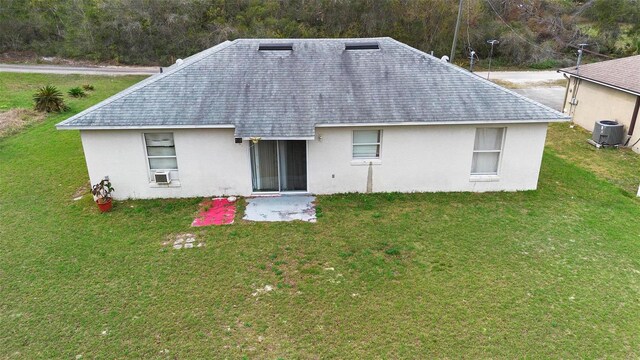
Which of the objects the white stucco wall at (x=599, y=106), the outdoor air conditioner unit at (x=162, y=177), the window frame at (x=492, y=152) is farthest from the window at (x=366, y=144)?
the white stucco wall at (x=599, y=106)

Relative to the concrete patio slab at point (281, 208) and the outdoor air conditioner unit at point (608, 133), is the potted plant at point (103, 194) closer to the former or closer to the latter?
the concrete patio slab at point (281, 208)

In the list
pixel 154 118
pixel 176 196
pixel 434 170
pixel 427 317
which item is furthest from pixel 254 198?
pixel 427 317

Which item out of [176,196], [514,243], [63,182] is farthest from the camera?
[63,182]

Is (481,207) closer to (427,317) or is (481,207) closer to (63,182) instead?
(427,317)

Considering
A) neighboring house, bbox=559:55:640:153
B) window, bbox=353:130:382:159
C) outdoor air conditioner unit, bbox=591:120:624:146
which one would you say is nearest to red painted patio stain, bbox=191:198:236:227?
window, bbox=353:130:382:159

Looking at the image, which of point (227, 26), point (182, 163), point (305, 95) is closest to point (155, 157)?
point (182, 163)

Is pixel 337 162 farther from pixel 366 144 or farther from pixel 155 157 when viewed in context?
pixel 155 157

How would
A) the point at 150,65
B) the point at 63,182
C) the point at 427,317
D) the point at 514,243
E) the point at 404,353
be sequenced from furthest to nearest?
the point at 150,65 < the point at 63,182 < the point at 514,243 < the point at 427,317 < the point at 404,353

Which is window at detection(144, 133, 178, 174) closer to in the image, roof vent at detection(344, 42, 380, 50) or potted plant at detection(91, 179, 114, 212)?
potted plant at detection(91, 179, 114, 212)
